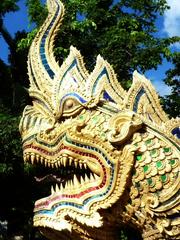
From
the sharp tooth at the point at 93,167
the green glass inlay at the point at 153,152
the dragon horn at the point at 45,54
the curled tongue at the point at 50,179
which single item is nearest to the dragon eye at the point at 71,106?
the dragon horn at the point at 45,54

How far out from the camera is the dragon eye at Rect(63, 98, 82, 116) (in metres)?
3.91

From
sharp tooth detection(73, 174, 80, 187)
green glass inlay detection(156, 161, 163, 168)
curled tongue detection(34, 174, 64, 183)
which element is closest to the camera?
green glass inlay detection(156, 161, 163, 168)

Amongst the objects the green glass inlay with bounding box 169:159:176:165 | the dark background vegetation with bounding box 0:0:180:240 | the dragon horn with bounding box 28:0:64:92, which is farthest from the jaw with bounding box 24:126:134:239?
the dark background vegetation with bounding box 0:0:180:240

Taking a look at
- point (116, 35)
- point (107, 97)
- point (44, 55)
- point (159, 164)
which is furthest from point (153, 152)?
point (116, 35)

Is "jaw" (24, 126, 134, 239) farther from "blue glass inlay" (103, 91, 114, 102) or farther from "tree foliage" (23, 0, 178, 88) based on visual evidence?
"tree foliage" (23, 0, 178, 88)

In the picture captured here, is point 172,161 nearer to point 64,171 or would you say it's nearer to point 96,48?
point 64,171

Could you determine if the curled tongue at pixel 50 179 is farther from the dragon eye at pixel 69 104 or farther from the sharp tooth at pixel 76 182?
the dragon eye at pixel 69 104

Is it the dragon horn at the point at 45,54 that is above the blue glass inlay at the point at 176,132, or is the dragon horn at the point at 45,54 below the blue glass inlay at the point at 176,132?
above

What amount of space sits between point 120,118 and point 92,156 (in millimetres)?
345

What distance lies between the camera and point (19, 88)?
47.6 ft

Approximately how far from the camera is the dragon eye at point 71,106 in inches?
154

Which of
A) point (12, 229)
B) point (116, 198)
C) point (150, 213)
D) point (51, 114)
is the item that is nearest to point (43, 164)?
point (51, 114)

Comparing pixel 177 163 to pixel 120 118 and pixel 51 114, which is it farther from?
pixel 51 114

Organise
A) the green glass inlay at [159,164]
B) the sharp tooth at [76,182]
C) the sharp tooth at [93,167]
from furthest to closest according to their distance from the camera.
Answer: the sharp tooth at [76,182] < the sharp tooth at [93,167] < the green glass inlay at [159,164]
